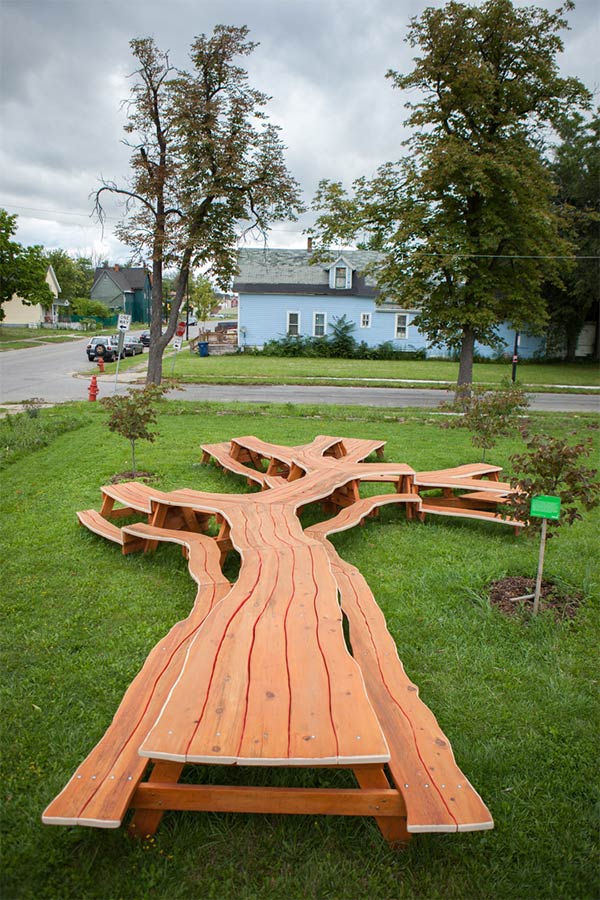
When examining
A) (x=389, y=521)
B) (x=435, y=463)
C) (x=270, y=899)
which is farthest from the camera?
(x=435, y=463)

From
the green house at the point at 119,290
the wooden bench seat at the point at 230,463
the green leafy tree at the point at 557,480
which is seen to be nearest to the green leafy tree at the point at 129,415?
the wooden bench seat at the point at 230,463

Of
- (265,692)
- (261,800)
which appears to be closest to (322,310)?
(265,692)

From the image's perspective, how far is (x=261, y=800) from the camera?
94.6 inches

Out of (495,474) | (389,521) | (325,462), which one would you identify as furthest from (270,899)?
(495,474)

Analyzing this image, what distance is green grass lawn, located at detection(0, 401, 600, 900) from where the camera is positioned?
7.76 feet

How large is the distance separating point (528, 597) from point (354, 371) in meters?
23.4

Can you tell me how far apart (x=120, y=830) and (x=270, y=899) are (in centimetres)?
73

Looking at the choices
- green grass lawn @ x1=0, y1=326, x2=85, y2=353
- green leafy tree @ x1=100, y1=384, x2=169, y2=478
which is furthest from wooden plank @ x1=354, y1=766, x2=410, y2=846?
green grass lawn @ x1=0, y1=326, x2=85, y2=353

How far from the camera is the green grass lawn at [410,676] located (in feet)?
7.76

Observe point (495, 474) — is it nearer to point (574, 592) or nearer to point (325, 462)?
point (325, 462)

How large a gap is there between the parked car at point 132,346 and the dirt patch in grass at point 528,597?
3484 centimetres

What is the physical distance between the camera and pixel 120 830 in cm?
255

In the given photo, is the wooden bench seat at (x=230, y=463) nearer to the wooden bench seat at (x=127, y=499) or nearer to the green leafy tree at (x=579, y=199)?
the wooden bench seat at (x=127, y=499)

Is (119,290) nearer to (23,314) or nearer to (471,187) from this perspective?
(23,314)
